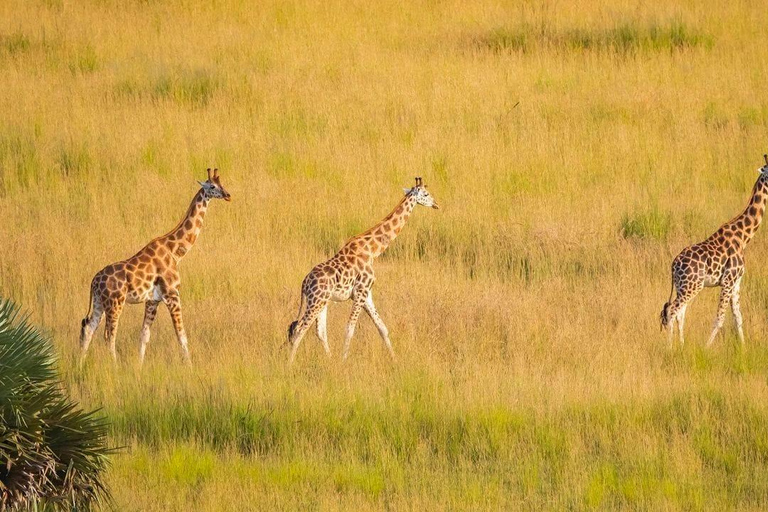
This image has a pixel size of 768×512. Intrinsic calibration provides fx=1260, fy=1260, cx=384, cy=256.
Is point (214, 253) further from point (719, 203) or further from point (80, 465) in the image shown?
point (80, 465)

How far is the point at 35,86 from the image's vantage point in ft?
64.3

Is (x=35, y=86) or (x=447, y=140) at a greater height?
(x=35, y=86)

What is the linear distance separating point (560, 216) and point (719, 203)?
209 cm

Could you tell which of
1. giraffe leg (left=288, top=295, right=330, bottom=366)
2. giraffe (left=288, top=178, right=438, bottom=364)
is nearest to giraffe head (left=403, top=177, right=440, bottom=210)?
giraffe (left=288, top=178, right=438, bottom=364)

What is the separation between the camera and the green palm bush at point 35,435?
18.6 feet

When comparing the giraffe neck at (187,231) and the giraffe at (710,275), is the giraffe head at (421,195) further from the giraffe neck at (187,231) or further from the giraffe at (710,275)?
the giraffe at (710,275)

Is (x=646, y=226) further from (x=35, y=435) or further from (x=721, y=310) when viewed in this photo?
(x=35, y=435)

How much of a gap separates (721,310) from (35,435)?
708cm

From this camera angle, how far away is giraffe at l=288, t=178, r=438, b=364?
1039 centimetres

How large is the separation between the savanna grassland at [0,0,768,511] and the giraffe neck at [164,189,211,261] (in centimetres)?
85

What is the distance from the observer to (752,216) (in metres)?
11.8

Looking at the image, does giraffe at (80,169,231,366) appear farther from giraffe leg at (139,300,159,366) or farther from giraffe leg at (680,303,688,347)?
giraffe leg at (680,303,688,347)

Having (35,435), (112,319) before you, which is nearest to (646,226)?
(112,319)

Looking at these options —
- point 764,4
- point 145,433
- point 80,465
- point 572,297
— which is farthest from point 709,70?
point 80,465
